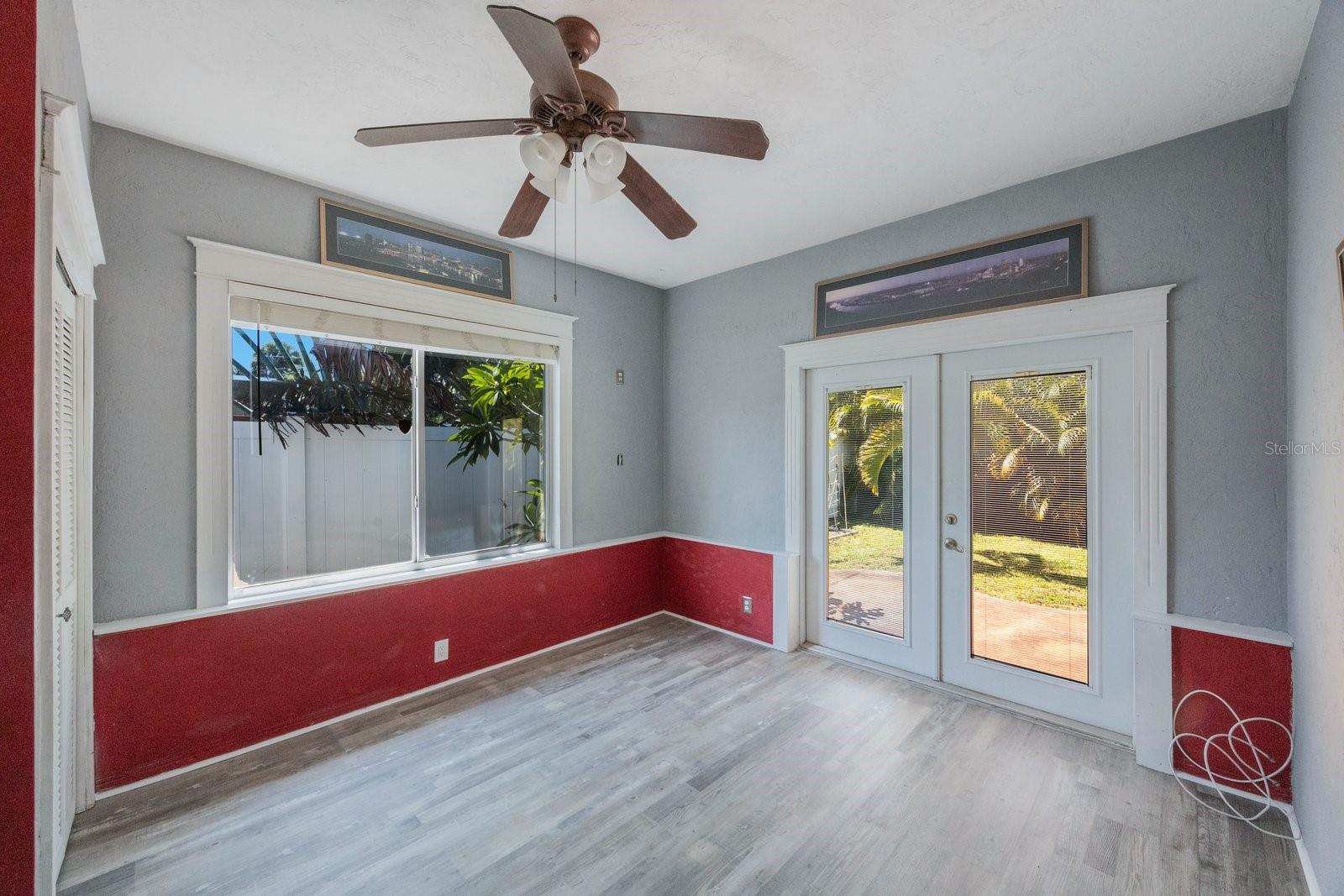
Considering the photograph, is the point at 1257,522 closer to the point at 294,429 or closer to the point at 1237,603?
the point at 1237,603

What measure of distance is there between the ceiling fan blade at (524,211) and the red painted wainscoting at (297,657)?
6.60 feet

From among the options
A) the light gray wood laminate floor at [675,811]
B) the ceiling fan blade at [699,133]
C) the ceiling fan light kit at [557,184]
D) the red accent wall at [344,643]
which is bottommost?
the light gray wood laminate floor at [675,811]

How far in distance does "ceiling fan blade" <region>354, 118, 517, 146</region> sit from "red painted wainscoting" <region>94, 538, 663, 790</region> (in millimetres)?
2195

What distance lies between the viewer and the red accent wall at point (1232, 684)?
210 centimetres

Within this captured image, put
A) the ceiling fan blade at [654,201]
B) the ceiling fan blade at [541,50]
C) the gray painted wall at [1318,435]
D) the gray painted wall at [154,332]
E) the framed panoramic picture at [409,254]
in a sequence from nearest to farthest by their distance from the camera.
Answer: the ceiling fan blade at [541,50] < the gray painted wall at [1318,435] < the ceiling fan blade at [654,201] < the gray painted wall at [154,332] < the framed panoramic picture at [409,254]

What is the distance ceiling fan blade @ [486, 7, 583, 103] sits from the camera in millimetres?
1182

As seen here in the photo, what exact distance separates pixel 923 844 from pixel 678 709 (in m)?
1.29

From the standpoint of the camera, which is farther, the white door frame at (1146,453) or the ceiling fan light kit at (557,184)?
the white door frame at (1146,453)

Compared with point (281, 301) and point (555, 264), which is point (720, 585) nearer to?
point (555, 264)

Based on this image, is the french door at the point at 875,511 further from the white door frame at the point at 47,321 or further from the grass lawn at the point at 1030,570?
the white door frame at the point at 47,321

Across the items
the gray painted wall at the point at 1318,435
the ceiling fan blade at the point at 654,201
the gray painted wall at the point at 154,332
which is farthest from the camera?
the gray painted wall at the point at 154,332

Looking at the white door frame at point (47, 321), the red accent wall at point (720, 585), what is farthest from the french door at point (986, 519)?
the white door frame at point (47, 321)

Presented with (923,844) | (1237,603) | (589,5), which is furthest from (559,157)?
(1237,603)

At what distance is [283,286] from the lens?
2.67 m
